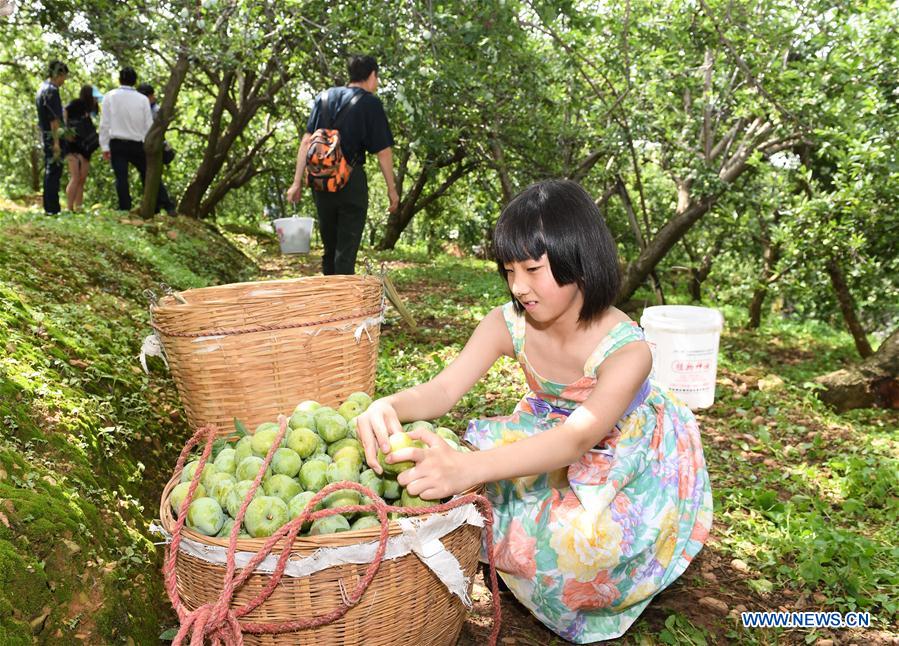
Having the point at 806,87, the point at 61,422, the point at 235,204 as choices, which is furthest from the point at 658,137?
the point at 235,204

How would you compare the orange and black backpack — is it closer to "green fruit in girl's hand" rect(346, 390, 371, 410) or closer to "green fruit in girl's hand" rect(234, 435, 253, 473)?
"green fruit in girl's hand" rect(346, 390, 371, 410)

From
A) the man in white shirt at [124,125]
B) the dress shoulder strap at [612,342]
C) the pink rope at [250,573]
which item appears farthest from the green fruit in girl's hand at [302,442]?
the man in white shirt at [124,125]

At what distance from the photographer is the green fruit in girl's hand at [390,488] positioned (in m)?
1.79

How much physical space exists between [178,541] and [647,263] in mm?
6246

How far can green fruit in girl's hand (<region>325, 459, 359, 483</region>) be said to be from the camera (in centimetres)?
176

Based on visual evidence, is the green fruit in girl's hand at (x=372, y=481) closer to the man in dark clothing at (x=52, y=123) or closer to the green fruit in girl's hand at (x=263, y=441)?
the green fruit in girl's hand at (x=263, y=441)

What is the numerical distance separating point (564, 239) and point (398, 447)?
0.82 meters

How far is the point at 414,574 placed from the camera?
166cm

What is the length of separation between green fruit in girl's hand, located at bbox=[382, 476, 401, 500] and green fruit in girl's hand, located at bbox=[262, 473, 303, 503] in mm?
227

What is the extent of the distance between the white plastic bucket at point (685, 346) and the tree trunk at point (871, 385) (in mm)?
1387

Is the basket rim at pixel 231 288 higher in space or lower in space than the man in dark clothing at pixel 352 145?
lower

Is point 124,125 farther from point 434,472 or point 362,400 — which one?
point 434,472

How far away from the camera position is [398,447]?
176cm

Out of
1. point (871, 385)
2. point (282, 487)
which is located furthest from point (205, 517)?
point (871, 385)
